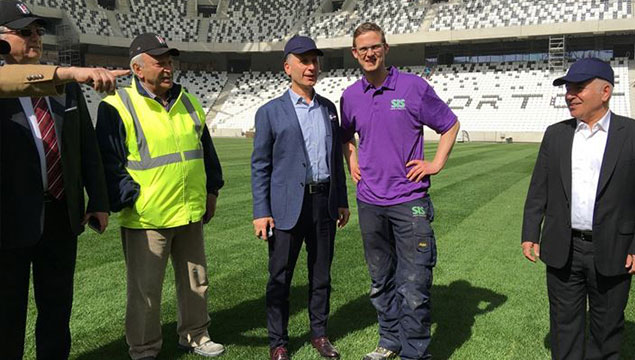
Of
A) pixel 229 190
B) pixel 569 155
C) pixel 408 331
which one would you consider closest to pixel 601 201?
pixel 569 155

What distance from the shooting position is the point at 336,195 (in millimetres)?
3816

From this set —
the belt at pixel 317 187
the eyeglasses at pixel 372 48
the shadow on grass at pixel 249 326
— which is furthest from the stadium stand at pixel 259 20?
the belt at pixel 317 187

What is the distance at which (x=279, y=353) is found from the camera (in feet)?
12.0

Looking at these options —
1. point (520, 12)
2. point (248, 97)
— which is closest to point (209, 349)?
point (520, 12)

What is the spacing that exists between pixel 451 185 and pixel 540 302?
313 inches

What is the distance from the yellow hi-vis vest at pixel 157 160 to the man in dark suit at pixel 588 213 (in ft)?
8.06

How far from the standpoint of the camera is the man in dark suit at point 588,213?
9.99ft

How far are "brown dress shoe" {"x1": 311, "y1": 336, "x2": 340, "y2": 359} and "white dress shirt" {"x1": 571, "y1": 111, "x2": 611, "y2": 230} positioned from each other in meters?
1.91

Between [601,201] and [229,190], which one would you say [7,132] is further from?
[229,190]

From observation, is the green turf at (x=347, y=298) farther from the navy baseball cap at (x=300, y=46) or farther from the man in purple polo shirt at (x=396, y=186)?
the navy baseball cap at (x=300, y=46)

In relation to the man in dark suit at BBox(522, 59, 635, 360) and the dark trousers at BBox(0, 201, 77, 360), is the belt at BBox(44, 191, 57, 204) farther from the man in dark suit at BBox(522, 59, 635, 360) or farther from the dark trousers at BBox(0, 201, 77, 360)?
the man in dark suit at BBox(522, 59, 635, 360)

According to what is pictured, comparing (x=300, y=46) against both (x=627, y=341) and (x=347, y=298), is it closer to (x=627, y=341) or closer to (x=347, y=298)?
(x=347, y=298)

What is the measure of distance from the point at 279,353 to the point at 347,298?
5.13ft

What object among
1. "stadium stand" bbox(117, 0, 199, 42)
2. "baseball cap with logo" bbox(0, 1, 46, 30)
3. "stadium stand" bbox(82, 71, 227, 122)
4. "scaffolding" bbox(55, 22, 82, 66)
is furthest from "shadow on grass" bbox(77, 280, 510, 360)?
"stadium stand" bbox(117, 0, 199, 42)
